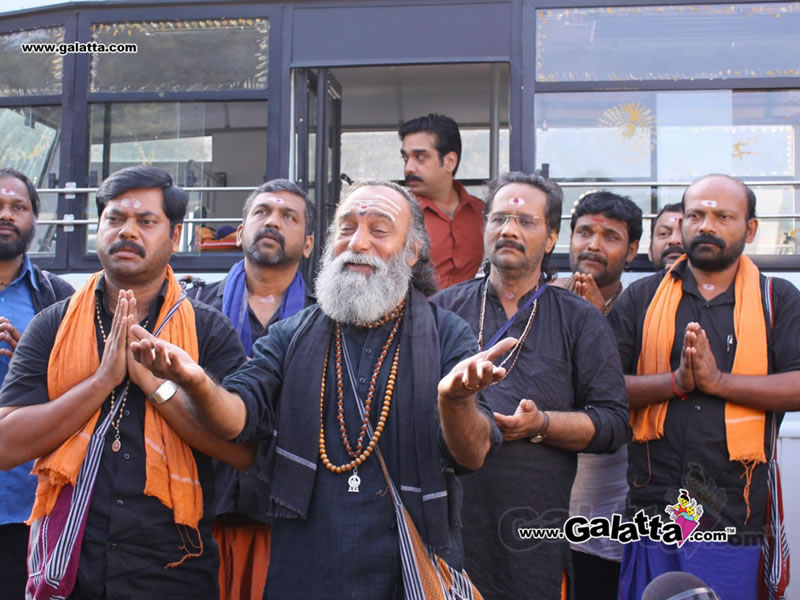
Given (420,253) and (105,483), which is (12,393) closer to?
(105,483)

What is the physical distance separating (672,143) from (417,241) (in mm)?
2590

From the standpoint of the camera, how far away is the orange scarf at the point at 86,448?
107 inches

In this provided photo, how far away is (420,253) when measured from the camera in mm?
2971

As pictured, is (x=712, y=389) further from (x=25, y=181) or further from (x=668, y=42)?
(x=25, y=181)

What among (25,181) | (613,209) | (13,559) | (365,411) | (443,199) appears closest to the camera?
(365,411)

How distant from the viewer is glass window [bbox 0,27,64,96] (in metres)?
5.47

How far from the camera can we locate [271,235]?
408 cm

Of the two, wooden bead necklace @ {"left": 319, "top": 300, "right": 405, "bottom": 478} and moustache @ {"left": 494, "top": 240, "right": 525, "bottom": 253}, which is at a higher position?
moustache @ {"left": 494, "top": 240, "right": 525, "bottom": 253}

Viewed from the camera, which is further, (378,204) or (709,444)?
(709,444)

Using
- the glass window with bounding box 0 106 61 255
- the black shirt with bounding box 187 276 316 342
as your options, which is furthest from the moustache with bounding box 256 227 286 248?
the glass window with bounding box 0 106 61 255

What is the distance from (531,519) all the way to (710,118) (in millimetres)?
2888

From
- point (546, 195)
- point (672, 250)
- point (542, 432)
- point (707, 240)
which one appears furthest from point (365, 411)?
point (672, 250)

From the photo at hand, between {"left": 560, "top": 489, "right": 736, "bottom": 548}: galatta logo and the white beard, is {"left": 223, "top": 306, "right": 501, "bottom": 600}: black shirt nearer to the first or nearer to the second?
the white beard

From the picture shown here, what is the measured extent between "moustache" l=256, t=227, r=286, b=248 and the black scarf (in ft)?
4.97
